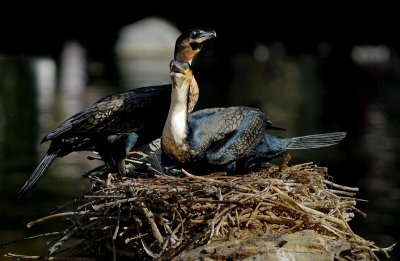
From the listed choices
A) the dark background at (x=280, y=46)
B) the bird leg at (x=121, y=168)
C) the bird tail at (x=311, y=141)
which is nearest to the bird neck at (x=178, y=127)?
the bird leg at (x=121, y=168)

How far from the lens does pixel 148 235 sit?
169 inches

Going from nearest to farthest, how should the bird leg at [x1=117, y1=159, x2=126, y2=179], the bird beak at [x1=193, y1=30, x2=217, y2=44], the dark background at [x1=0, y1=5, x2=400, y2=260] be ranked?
1. the bird leg at [x1=117, y1=159, x2=126, y2=179]
2. the bird beak at [x1=193, y1=30, x2=217, y2=44]
3. the dark background at [x1=0, y1=5, x2=400, y2=260]

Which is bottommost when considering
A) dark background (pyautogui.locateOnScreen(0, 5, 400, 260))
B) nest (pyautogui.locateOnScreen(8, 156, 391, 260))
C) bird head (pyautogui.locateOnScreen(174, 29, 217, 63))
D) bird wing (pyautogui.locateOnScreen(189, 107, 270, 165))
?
dark background (pyautogui.locateOnScreen(0, 5, 400, 260))

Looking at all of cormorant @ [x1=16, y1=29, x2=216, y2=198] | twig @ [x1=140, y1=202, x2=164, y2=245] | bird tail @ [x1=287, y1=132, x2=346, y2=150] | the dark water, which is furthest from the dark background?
twig @ [x1=140, y1=202, x2=164, y2=245]

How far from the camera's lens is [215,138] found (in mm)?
4867

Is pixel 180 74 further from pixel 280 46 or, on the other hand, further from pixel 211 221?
pixel 280 46

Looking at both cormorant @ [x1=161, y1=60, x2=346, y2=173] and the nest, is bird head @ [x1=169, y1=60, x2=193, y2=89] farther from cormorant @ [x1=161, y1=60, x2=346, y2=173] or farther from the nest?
the nest

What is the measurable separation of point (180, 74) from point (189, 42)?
2.33 ft

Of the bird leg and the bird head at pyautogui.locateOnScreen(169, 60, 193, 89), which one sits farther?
the bird leg

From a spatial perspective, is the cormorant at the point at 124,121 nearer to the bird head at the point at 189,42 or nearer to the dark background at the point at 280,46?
the bird head at the point at 189,42

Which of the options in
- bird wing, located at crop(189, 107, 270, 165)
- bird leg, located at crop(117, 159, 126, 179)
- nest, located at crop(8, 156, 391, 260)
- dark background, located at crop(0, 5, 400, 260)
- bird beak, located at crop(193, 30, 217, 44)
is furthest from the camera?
dark background, located at crop(0, 5, 400, 260)

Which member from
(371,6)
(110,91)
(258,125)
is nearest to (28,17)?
(371,6)

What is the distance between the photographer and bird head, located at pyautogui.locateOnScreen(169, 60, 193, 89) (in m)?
4.41

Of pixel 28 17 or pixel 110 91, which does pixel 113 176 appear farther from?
pixel 28 17
